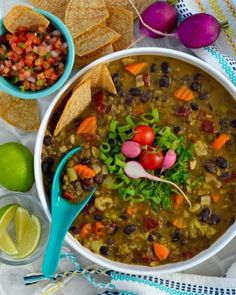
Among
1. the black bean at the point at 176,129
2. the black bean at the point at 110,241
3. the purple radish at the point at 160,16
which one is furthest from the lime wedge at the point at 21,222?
the purple radish at the point at 160,16

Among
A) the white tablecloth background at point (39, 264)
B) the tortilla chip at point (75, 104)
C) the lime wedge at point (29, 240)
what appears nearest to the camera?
the tortilla chip at point (75, 104)

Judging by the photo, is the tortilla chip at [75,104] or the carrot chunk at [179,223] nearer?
the tortilla chip at [75,104]

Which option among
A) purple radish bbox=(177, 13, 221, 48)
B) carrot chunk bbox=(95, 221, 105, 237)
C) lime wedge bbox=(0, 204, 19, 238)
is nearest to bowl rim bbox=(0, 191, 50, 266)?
lime wedge bbox=(0, 204, 19, 238)

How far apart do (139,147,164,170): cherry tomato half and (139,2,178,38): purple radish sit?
540mm

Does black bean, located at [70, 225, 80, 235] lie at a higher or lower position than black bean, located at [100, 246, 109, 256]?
higher

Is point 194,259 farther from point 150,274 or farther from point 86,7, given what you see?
point 86,7

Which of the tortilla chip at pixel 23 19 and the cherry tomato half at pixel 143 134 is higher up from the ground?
the tortilla chip at pixel 23 19

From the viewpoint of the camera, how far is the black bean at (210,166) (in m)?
2.59

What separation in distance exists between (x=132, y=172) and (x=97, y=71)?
1.44 ft

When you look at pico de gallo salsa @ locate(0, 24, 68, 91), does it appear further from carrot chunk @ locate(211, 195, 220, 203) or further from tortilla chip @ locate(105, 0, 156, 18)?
carrot chunk @ locate(211, 195, 220, 203)

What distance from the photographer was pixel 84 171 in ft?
8.47

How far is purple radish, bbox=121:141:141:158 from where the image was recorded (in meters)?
2.54

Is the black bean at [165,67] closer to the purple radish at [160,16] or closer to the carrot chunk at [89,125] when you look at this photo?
the purple radish at [160,16]

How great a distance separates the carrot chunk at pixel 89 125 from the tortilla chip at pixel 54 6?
485mm
